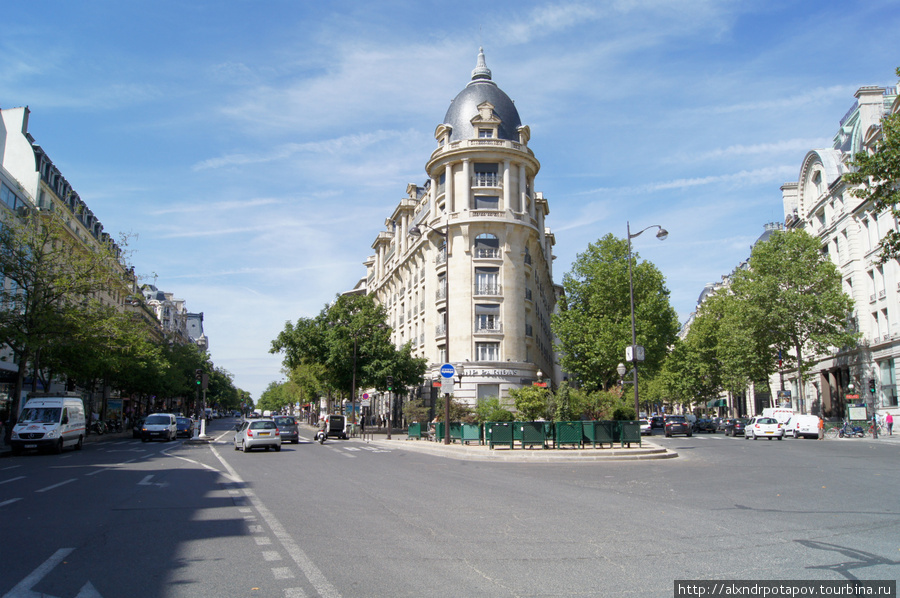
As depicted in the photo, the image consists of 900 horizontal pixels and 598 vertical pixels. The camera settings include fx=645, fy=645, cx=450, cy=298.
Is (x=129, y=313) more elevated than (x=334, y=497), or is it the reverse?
(x=129, y=313)

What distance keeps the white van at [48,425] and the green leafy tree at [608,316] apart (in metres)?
33.0

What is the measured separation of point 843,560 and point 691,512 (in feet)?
11.5

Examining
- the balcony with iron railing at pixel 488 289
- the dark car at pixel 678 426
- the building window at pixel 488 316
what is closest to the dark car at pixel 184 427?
the building window at pixel 488 316

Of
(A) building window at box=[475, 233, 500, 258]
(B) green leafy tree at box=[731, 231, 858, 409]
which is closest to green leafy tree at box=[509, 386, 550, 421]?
(A) building window at box=[475, 233, 500, 258]

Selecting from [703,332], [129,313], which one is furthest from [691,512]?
[703,332]

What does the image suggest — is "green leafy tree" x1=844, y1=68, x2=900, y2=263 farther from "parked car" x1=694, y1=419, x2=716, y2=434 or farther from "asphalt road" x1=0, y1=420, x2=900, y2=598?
"parked car" x1=694, y1=419, x2=716, y2=434

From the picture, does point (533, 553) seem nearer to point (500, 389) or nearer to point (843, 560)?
point (843, 560)

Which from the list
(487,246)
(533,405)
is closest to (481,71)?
(487,246)

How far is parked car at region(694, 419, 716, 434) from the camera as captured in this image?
57156 mm

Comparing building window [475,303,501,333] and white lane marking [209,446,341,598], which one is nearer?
white lane marking [209,446,341,598]

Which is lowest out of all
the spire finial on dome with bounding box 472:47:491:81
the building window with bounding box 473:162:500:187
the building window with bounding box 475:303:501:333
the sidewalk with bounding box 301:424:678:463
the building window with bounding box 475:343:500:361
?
the sidewalk with bounding box 301:424:678:463

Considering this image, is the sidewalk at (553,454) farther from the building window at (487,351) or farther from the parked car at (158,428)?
the parked car at (158,428)

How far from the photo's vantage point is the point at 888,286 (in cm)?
4244

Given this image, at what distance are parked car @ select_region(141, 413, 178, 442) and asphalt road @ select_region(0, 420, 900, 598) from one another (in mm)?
24287
